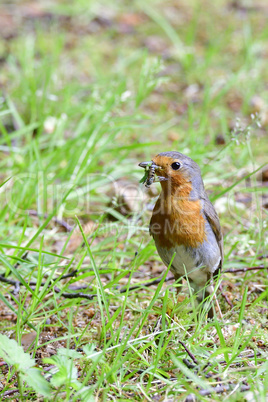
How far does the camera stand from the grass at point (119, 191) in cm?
243

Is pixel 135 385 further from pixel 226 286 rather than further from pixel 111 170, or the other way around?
pixel 111 170

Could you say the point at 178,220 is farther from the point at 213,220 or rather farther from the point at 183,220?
the point at 213,220

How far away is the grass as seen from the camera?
2.43 metres

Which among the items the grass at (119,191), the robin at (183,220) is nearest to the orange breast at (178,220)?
the robin at (183,220)

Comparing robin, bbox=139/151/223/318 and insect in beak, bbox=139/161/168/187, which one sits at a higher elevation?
insect in beak, bbox=139/161/168/187

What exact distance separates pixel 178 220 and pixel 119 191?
1.40 meters

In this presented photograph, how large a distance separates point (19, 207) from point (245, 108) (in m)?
3.03

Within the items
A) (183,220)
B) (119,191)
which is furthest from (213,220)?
(119,191)

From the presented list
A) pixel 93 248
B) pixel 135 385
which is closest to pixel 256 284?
pixel 93 248

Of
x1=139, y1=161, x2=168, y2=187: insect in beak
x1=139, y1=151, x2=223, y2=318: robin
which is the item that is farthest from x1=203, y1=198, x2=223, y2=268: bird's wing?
x1=139, y1=161, x2=168, y2=187: insect in beak

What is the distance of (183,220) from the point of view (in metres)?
3.04

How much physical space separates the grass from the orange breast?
0.94 feet

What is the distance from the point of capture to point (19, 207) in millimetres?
3871

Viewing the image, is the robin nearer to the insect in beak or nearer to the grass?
the insect in beak
